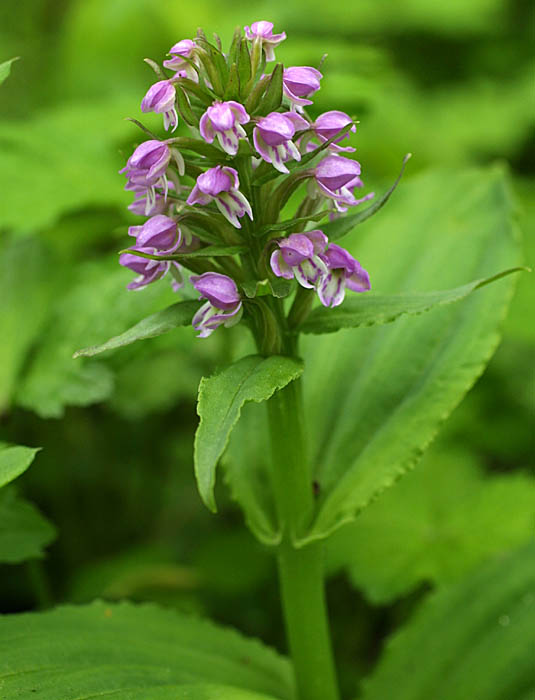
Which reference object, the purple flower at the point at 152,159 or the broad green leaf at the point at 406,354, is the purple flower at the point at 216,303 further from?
the broad green leaf at the point at 406,354

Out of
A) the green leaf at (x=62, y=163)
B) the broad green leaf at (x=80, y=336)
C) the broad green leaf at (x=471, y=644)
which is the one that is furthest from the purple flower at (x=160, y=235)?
the broad green leaf at (x=471, y=644)

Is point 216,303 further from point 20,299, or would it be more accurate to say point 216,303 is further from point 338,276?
point 20,299

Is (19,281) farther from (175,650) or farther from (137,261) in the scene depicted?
(175,650)

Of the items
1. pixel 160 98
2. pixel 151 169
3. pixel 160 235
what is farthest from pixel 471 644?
pixel 160 98

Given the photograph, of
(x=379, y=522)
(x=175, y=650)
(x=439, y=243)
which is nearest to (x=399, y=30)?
(x=439, y=243)

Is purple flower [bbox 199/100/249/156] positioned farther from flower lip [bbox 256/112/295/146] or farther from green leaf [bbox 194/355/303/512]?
green leaf [bbox 194/355/303/512]

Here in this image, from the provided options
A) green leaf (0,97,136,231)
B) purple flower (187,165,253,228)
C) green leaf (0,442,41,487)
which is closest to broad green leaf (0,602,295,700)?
green leaf (0,442,41,487)
